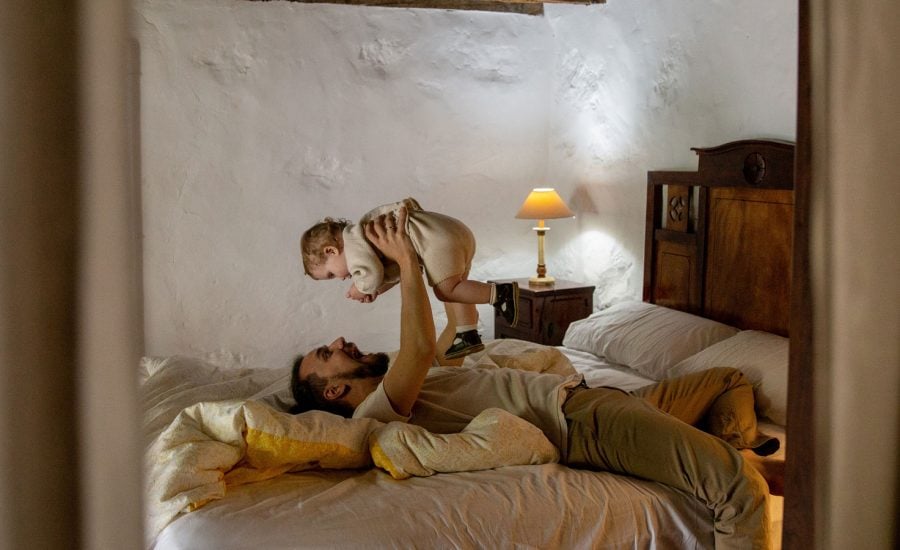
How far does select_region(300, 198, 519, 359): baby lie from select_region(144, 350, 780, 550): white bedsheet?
0.70 m

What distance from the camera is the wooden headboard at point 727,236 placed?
3.36 m

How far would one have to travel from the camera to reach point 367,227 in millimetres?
2574

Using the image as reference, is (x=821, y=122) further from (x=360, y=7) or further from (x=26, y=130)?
(x=360, y=7)

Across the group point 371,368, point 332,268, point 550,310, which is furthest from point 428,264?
point 550,310

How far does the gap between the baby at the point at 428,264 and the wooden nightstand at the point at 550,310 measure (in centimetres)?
163

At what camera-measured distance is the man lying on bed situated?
6.57 ft

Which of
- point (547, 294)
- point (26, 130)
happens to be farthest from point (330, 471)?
point (547, 294)

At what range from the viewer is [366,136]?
4711 mm

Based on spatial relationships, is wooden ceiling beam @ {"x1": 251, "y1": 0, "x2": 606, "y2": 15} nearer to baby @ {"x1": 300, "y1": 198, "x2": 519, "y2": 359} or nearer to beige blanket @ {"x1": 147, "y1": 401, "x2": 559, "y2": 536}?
baby @ {"x1": 300, "y1": 198, "x2": 519, "y2": 359}

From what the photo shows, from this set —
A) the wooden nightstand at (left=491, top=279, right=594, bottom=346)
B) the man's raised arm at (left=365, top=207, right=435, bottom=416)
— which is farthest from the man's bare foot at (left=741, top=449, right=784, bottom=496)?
the wooden nightstand at (left=491, top=279, right=594, bottom=346)

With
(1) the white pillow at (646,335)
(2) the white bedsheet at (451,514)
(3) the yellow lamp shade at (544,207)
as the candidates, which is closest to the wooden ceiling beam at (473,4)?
(3) the yellow lamp shade at (544,207)

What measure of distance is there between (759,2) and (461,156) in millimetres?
1924

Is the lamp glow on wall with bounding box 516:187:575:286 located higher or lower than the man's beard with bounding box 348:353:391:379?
higher

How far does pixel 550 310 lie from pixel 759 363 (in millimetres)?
1646
